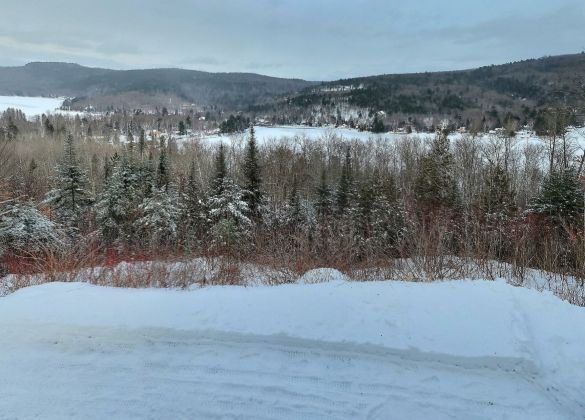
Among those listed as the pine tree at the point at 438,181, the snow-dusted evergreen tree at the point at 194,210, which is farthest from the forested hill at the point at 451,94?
the snow-dusted evergreen tree at the point at 194,210

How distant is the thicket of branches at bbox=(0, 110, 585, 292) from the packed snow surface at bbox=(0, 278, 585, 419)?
8.47ft

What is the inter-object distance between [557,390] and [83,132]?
342 ft

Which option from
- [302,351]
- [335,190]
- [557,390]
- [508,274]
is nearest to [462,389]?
[557,390]

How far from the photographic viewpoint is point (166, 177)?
32.8 m

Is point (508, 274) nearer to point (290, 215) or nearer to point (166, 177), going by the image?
point (290, 215)

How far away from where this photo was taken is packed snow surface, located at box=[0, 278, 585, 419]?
12.0 feet

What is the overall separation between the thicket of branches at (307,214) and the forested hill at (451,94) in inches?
3079

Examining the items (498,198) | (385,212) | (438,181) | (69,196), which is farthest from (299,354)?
(438,181)

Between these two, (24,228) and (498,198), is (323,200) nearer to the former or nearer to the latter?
(498,198)

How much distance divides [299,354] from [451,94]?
518 ft

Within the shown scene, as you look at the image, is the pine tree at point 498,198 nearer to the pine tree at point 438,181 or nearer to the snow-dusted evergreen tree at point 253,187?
the pine tree at point 438,181

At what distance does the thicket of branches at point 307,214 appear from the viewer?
8.54 m

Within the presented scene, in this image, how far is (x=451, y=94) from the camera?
475ft

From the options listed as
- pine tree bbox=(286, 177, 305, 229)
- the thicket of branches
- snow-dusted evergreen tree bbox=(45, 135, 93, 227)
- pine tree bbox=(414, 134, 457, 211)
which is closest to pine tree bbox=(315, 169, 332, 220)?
the thicket of branches
